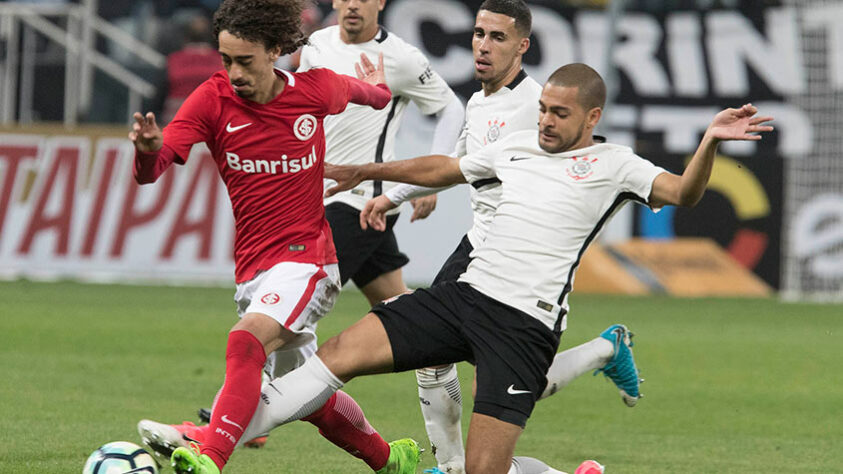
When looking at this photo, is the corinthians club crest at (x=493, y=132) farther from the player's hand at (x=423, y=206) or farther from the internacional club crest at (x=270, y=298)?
the internacional club crest at (x=270, y=298)

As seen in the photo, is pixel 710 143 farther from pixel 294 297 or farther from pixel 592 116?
pixel 294 297

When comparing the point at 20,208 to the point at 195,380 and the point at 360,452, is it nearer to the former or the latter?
the point at 195,380

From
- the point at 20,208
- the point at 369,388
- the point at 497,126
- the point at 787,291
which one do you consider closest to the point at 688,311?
the point at 787,291

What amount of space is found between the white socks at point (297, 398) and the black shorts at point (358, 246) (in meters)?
2.06

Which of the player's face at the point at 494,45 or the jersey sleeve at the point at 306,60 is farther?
the jersey sleeve at the point at 306,60

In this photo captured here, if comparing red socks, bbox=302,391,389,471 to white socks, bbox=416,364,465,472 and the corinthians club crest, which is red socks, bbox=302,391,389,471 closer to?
white socks, bbox=416,364,465,472

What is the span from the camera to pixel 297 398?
581 cm

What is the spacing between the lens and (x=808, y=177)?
19688 millimetres

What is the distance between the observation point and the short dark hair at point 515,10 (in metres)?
7.13

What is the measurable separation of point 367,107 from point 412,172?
204 centimetres

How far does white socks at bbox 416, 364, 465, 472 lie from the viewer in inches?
275

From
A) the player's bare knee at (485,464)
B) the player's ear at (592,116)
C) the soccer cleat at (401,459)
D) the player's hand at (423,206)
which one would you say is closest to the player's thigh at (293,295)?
the soccer cleat at (401,459)

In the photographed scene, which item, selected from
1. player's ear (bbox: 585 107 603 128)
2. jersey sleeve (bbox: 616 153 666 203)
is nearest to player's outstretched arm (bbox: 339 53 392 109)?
player's ear (bbox: 585 107 603 128)

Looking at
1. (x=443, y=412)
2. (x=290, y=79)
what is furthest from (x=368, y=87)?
(x=443, y=412)
